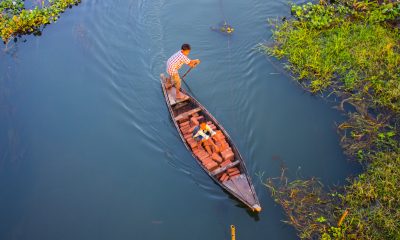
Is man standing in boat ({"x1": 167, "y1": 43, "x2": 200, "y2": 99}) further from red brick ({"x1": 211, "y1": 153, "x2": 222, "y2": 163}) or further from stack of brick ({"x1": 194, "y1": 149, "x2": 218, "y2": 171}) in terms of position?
red brick ({"x1": 211, "y1": 153, "x2": 222, "y2": 163})

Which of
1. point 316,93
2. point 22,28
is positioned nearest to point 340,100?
point 316,93

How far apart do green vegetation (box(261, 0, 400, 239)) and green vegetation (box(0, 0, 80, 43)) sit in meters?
9.59

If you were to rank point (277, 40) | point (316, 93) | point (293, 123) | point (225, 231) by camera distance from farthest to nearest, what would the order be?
1. point (277, 40)
2. point (316, 93)
3. point (293, 123)
4. point (225, 231)

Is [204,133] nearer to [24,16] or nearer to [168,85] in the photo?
[168,85]

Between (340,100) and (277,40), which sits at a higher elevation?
(277,40)

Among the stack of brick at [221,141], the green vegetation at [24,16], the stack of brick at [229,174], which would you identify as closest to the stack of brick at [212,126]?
the stack of brick at [221,141]

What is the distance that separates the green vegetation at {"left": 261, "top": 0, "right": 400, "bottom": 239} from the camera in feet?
29.6

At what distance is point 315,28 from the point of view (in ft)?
46.9

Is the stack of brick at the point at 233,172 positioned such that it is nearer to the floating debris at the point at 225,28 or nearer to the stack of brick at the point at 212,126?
the stack of brick at the point at 212,126

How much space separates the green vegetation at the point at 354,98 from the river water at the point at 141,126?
0.51 metres

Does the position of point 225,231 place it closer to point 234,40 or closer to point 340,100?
point 340,100

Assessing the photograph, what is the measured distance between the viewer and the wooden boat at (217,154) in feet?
30.3

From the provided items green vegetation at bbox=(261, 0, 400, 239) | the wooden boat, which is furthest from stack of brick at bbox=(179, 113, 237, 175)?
green vegetation at bbox=(261, 0, 400, 239)

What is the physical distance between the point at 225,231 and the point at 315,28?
30.2 ft
